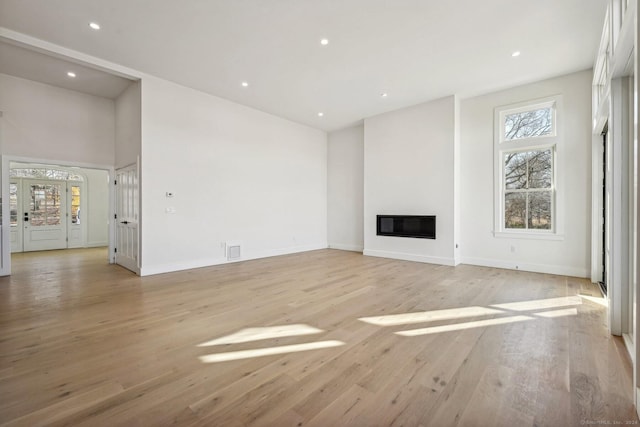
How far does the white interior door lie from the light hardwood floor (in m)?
1.23

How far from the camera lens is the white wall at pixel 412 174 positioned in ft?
18.5

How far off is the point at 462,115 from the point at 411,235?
2.75 metres

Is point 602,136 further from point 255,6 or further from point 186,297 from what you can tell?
point 186,297

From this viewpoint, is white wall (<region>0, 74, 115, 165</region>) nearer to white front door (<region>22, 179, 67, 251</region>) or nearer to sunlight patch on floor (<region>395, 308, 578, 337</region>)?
white front door (<region>22, 179, 67, 251</region>)

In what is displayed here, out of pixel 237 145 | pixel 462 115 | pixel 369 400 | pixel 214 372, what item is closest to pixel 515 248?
pixel 462 115

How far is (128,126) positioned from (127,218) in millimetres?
1803

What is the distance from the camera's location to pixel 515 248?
Answer: 205 inches


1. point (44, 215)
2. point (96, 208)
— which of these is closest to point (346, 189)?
point (96, 208)

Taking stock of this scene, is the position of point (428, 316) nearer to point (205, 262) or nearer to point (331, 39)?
point (331, 39)

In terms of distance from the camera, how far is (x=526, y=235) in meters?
5.09

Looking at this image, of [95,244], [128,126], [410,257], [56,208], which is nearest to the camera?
[128,126]

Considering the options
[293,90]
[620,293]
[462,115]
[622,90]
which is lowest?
[620,293]

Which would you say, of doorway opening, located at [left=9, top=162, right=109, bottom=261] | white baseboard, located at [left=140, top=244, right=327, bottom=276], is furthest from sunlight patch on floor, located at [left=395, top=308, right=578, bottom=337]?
doorway opening, located at [left=9, top=162, right=109, bottom=261]

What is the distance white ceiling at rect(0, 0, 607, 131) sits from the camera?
3.16 meters
